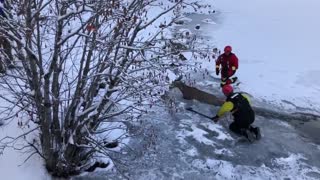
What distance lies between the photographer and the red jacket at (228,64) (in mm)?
9836

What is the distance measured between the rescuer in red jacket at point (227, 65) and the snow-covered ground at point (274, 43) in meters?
0.58

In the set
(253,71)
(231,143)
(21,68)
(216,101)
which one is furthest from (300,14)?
(21,68)

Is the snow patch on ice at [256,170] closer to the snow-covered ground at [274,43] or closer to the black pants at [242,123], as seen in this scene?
the black pants at [242,123]

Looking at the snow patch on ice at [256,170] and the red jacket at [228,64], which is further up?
the red jacket at [228,64]

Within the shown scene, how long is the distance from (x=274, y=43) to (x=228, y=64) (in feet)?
13.7

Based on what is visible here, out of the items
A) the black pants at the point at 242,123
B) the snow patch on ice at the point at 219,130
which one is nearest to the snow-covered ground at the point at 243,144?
the snow patch on ice at the point at 219,130

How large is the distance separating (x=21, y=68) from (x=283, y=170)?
4.45 m

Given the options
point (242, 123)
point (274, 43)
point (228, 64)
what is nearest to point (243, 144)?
point (242, 123)

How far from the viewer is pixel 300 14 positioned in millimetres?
16594

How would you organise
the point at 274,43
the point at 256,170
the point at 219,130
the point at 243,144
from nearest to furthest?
the point at 256,170 → the point at 243,144 → the point at 219,130 → the point at 274,43

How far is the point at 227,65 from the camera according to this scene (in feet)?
32.6

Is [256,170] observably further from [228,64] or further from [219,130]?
[228,64]

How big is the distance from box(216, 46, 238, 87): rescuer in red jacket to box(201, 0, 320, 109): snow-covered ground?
1.90 ft

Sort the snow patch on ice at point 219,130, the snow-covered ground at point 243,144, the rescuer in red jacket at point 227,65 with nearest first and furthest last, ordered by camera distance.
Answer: the snow-covered ground at point 243,144 < the snow patch on ice at point 219,130 < the rescuer in red jacket at point 227,65
